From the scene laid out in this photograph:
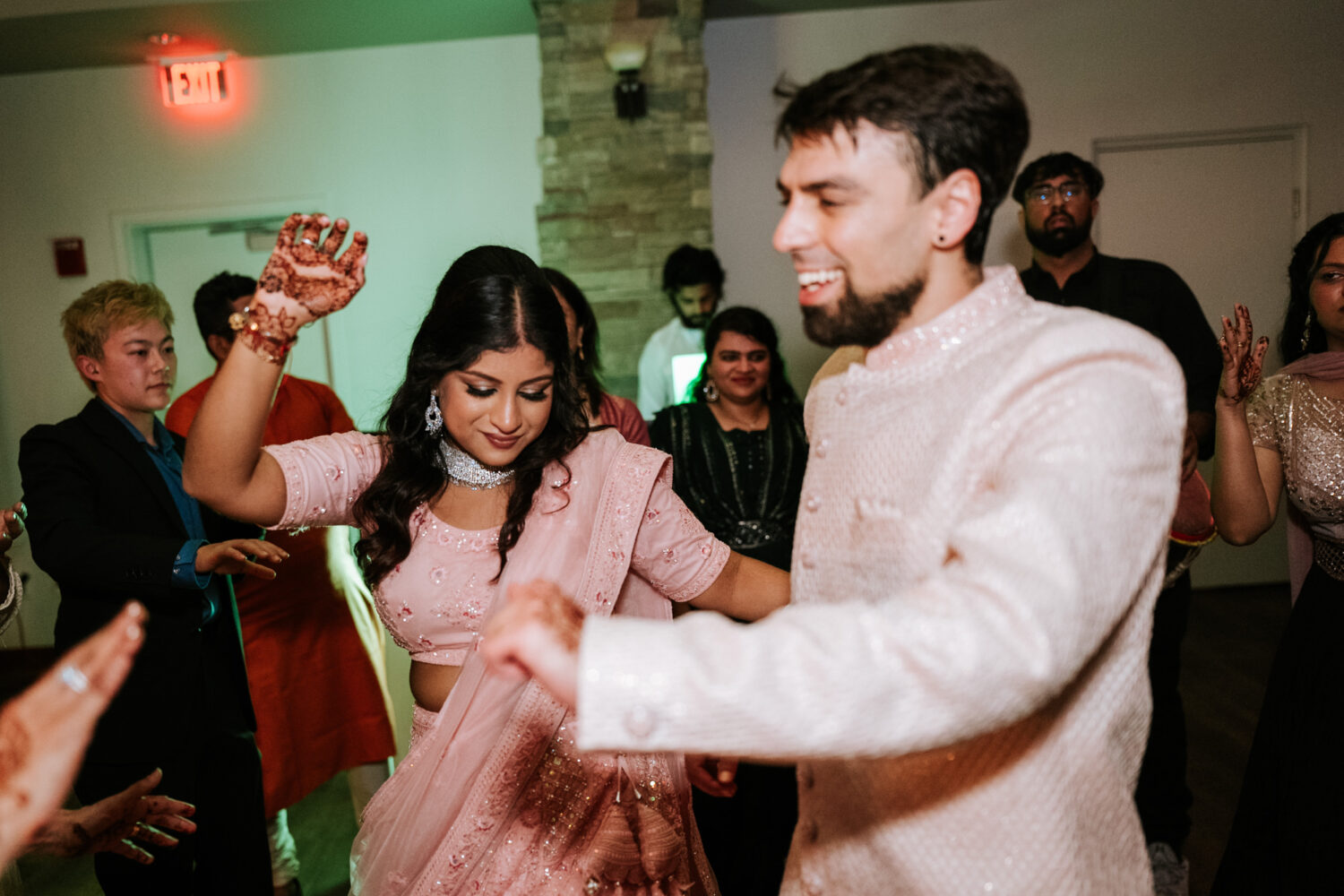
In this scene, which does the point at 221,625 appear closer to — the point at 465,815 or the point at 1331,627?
the point at 465,815

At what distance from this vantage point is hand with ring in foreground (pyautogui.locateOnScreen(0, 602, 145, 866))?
824mm

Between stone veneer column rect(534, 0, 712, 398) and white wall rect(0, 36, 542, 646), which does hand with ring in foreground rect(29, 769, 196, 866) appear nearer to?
stone veneer column rect(534, 0, 712, 398)

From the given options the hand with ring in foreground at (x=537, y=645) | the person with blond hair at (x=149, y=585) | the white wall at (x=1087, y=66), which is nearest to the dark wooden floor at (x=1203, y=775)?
the person with blond hair at (x=149, y=585)

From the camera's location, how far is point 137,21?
4348 mm

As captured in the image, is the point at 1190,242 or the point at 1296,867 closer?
the point at 1296,867

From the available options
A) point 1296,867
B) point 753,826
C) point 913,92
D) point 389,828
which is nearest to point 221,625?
point 389,828

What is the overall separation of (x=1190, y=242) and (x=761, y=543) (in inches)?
144

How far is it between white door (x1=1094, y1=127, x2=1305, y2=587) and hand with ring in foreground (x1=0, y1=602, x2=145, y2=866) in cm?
527

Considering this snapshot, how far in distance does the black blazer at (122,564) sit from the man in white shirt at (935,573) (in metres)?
1.67

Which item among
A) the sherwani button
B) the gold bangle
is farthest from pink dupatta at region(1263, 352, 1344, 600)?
the gold bangle

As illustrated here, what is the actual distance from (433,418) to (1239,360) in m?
1.55

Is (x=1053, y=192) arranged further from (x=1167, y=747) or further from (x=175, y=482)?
(x=175, y=482)

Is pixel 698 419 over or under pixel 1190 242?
under

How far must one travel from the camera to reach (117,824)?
4.35ft
